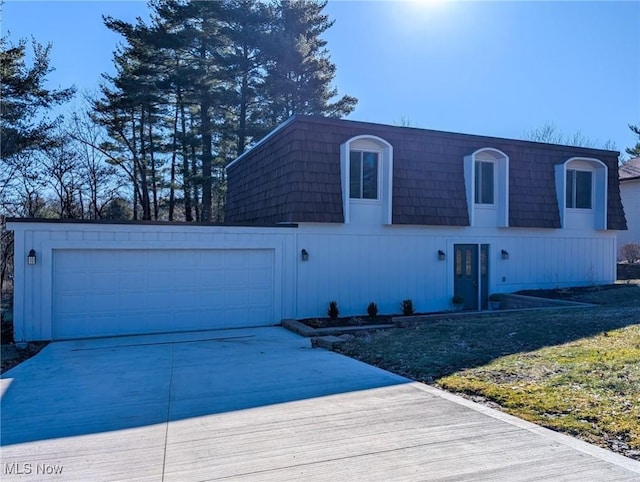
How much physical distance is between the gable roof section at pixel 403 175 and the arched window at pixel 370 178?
0.91ft

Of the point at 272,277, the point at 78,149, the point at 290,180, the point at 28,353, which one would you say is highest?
the point at 78,149

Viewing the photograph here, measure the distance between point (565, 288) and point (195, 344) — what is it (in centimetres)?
1163

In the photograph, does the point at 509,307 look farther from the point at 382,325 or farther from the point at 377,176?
the point at 377,176

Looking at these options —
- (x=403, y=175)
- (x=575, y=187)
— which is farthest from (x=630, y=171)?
(x=403, y=175)

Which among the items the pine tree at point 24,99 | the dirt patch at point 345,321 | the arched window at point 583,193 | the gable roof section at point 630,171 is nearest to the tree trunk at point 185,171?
the pine tree at point 24,99

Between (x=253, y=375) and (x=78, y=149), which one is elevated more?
(x=78, y=149)

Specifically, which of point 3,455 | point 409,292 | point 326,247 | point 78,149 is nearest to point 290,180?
point 326,247

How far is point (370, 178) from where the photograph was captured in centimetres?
1219

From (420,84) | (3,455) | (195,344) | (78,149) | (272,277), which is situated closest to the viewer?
(3,455)

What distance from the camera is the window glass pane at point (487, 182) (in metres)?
13.8

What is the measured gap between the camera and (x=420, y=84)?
18.6 metres

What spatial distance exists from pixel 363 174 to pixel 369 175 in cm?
18

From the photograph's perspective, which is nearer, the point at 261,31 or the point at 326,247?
the point at 326,247

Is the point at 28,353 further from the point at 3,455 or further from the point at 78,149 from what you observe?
the point at 78,149
